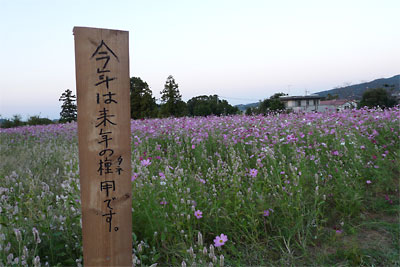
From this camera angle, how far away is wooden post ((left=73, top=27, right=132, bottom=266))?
1594mm

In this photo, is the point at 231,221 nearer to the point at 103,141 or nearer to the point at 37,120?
the point at 103,141

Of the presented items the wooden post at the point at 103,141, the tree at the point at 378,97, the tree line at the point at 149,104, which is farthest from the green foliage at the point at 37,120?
the tree at the point at 378,97

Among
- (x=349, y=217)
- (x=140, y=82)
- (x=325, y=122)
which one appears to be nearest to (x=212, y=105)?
(x=140, y=82)

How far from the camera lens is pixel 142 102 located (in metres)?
32.5

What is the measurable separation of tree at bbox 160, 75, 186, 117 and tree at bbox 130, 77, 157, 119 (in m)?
1.76

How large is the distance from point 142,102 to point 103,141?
104 ft

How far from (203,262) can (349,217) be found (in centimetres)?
201

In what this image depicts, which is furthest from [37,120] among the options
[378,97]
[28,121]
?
[378,97]

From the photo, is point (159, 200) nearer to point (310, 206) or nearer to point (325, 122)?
point (310, 206)

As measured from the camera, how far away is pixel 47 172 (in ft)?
15.1

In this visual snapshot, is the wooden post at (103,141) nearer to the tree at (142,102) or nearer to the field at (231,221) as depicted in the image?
the field at (231,221)

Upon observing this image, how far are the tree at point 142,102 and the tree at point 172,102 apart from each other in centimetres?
176

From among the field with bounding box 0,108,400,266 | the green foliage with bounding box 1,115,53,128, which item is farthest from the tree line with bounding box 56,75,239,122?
the field with bounding box 0,108,400,266

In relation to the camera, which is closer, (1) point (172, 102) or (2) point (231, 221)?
(2) point (231, 221)
